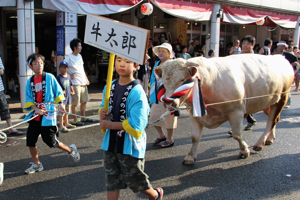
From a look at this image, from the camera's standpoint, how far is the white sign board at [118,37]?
8.50 feet

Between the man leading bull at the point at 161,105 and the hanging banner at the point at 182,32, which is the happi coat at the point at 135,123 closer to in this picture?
the man leading bull at the point at 161,105

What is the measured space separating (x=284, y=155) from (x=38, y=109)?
4.06 metres

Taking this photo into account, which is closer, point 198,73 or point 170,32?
point 198,73

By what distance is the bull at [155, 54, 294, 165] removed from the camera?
12.3ft

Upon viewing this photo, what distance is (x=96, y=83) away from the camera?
1350cm

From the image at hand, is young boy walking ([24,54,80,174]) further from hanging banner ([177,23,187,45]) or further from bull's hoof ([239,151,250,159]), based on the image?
hanging banner ([177,23,187,45])

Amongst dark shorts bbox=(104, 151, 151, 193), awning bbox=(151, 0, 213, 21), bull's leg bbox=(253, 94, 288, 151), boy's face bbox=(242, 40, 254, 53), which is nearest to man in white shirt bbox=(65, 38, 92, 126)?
boy's face bbox=(242, 40, 254, 53)

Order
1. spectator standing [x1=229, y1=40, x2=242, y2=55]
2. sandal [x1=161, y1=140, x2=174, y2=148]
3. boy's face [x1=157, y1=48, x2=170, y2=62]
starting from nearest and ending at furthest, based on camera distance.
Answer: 1. boy's face [x1=157, y1=48, x2=170, y2=62]
2. sandal [x1=161, y1=140, x2=174, y2=148]
3. spectator standing [x1=229, y1=40, x2=242, y2=55]

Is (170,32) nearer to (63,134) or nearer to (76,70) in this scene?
(76,70)

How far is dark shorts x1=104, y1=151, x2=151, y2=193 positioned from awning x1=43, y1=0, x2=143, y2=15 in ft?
21.4

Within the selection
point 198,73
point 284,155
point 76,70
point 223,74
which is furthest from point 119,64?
point 76,70

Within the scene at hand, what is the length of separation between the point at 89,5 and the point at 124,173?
283 inches

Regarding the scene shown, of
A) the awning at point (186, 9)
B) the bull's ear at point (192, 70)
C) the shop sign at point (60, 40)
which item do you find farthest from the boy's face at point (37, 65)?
the awning at point (186, 9)

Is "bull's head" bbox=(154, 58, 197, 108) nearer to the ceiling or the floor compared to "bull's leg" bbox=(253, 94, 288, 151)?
nearer to the ceiling
